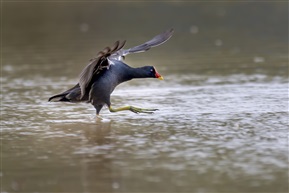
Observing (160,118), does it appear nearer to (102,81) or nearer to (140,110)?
(140,110)

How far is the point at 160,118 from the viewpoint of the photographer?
30.2 feet

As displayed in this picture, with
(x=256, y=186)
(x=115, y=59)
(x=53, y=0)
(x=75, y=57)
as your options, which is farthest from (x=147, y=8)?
(x=256, y=186)

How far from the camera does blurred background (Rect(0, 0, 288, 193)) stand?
658 centimetres

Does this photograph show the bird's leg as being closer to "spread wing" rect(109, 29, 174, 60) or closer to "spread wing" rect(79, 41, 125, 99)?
"spread wing" rect(79, 41, 125, 99)

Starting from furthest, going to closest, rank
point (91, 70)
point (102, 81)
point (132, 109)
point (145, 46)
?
point (145, 46)
point (132, 109)
point (102, 81)
point (91, 70)

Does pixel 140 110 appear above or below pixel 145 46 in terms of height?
below

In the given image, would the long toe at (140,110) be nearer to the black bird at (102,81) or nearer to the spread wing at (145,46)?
the black bird at (102,81)

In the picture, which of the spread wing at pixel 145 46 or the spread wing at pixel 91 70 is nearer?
the spread wing at pixel 91 70

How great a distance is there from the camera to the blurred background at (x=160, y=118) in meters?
6.58

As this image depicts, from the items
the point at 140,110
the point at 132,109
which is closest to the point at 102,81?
the point at 132,109

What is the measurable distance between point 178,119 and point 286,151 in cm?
212

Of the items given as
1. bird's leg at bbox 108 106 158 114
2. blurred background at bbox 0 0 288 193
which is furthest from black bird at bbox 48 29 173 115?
blurred background at bbox 0 0 288 193

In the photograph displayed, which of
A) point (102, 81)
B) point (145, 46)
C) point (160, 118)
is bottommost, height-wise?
point (160, 118)

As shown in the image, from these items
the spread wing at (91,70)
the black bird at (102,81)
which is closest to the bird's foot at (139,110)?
the black bird at (102,81)
